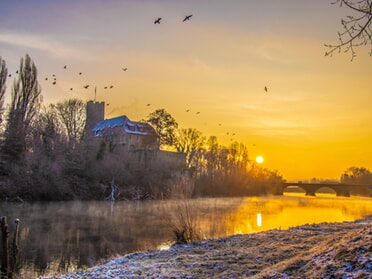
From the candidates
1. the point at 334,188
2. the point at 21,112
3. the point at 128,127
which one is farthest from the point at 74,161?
the point at 334,188

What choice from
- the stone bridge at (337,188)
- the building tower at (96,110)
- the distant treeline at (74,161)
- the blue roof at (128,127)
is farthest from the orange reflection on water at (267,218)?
the building tower at (96,110)

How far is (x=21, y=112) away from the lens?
112 ft

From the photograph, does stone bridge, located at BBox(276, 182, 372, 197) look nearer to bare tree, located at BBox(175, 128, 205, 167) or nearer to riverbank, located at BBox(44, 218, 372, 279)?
bare tree, located at BBox(175, 128, 205, 167)

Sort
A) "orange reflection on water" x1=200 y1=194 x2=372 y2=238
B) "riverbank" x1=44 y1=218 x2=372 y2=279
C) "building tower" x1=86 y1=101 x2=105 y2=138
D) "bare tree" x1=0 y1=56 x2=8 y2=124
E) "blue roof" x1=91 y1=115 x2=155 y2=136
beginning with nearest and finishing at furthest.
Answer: "riverbank" x1=44 y1=218 x2=372 y2=279 < "orange reflection on water" x1=200 y1=194 x2=372 y2=238 < "bare tree" x1=0 y1=56 x2=8 y2=124 < "blue roof" x1=91 y1=115 x2=155 y2=136 < "building tower" x1=86 y1=101 x2=105 y2=138

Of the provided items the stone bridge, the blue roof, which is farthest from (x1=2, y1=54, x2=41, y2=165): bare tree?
the stone bridge

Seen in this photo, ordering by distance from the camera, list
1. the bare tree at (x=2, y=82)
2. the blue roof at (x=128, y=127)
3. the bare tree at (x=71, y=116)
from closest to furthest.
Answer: the bare tree at (x=2, y=82), the bare tree at (x=71, y=116), the blue roof at (x=128, y=127)

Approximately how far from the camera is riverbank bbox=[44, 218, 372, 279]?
4797 millimetres

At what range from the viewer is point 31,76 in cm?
3628

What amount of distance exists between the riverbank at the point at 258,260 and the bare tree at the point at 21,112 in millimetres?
28792

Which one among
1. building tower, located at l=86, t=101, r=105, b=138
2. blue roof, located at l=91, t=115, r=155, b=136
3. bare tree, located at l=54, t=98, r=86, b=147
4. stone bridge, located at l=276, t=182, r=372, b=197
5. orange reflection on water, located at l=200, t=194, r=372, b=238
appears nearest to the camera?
orange reflection on water, located at l=200, t=194, r=372, b=238

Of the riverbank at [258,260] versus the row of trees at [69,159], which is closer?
the riverbank at [258,260]

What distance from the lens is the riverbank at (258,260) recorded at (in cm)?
480

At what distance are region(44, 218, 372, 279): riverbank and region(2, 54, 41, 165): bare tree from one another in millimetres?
28792

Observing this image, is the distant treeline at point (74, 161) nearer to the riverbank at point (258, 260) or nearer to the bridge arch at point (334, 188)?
the riverbank at point (258, 260)
